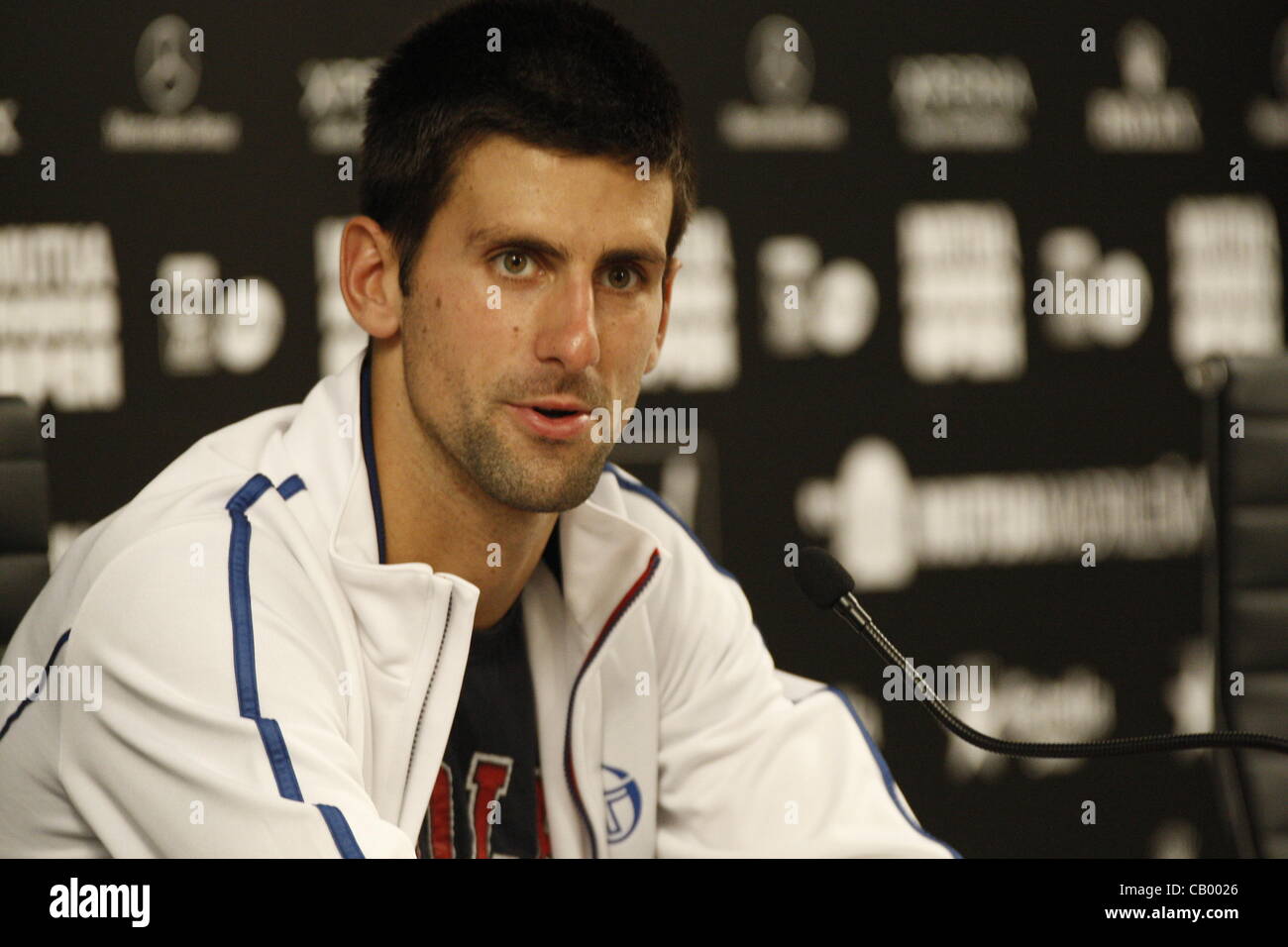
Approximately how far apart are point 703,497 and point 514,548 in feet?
3.73

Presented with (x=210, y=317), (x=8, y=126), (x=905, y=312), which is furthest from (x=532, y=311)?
(x=905, y=312)

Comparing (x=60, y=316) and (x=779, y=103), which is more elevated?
(x=779, y=103)

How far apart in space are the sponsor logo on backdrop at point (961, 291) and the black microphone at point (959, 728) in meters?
1.50

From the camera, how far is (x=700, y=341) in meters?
2.39

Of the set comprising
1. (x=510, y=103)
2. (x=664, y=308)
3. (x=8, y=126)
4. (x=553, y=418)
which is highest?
(x=8, y=126)

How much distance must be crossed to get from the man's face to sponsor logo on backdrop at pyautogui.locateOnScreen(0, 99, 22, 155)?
117cm

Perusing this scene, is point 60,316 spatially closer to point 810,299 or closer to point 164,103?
point 164,103

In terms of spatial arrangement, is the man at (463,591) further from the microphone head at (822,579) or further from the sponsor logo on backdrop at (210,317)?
the sponsor logo on backdrop at (210,317)

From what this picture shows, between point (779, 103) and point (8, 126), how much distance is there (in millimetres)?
1296

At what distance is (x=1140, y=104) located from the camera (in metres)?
2.62

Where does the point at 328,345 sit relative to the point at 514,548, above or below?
above

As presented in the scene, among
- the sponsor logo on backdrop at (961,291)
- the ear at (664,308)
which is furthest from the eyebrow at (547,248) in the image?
the sponsor logo on backdrop at (961,291)

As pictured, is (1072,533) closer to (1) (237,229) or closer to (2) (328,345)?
(2) (328,345)
